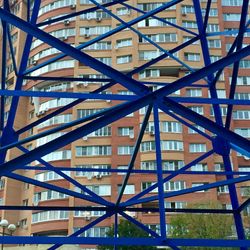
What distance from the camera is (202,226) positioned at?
27.3m

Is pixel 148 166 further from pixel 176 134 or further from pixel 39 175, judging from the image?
pixel 39 175

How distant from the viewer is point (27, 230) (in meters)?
37.7

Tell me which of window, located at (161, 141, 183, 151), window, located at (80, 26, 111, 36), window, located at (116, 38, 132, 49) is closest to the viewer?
window, located at (161, 141, 183, 151)

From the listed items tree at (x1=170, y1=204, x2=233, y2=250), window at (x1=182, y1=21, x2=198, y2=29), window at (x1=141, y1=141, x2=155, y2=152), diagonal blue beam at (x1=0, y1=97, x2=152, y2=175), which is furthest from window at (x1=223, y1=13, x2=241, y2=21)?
diagonal blue beam at (x1=0, y1=97, x2=152, y2=175)

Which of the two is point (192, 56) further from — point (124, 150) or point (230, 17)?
point (124, 150)

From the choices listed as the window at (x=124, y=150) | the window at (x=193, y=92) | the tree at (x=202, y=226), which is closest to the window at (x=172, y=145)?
the window at (x=124, y=150)

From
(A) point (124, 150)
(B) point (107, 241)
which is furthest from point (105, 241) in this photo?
(A) point (124, 150)

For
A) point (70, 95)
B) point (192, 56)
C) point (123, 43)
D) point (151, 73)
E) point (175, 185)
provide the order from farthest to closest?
point (123, 43), point (192, 56), point (151, 73), point (175, 185), point (70, 95)

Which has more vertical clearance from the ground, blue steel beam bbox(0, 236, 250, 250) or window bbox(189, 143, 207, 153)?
window bbox(189, 143, 207, 153)

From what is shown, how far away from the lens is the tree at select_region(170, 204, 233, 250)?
26.8 metres

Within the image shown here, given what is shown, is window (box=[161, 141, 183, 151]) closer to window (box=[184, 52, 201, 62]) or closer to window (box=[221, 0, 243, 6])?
window (box=[184, 52, 201, 62])

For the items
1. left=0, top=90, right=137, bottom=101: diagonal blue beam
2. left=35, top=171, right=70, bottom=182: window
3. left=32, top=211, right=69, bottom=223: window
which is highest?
left=35, top=171, right=70, bottom=182: window

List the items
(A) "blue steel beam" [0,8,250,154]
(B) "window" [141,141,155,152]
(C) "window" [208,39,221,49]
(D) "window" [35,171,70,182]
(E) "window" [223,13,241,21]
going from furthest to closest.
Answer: (E) "window" [223,13,241,21] < (C) "window" [208,39,221,49] < (D) "window" [35,171,70,182] < (B) "window" [141,141,155,152] < (A) "blue steel beam" [0,8,250,154]

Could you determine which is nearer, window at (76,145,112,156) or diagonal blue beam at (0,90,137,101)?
diagonal blue beam at (0,90,137,101)
